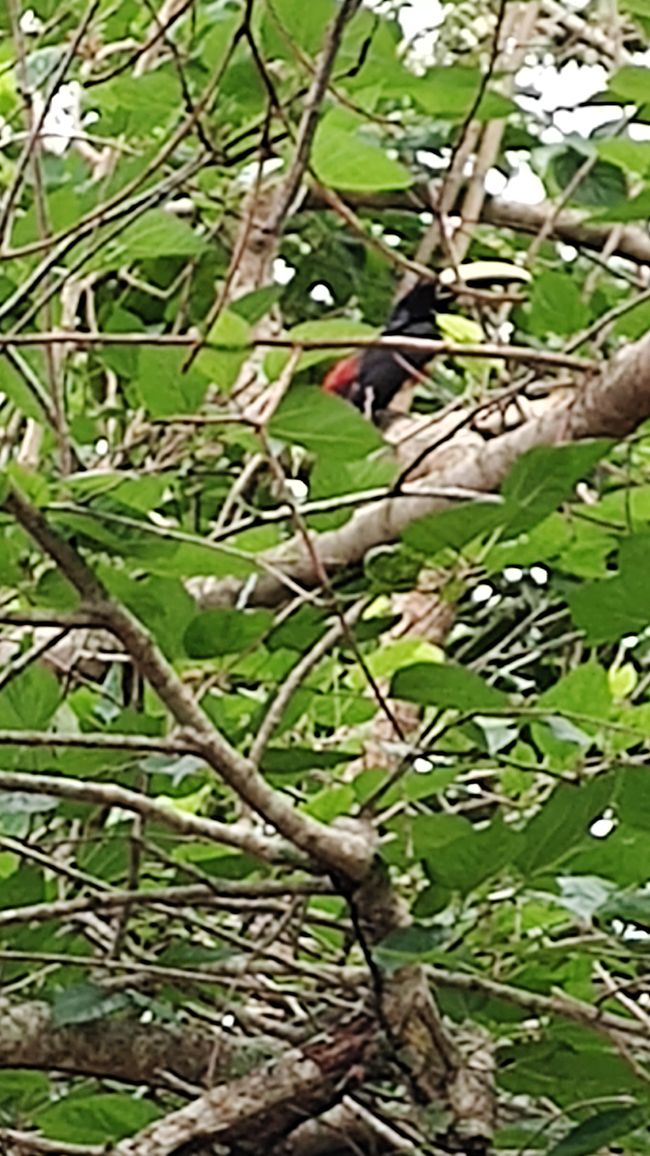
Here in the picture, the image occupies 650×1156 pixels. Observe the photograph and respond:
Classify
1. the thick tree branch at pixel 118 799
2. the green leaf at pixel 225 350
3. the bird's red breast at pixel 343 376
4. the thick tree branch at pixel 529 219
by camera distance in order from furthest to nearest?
the bird's red breast at pixel 343 376 → the thick tree branch at pixel 529 219 → the thick tree branch at pixel 118 799 → the green leaf at pixel 225 350

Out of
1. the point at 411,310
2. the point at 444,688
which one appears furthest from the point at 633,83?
the point at 411,310

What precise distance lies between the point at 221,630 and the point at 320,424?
147 mm

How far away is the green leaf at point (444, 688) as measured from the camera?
2.61 feet

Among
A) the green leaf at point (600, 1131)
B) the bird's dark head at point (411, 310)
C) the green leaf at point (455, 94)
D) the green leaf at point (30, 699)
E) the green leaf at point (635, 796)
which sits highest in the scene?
the green leaf at point (455, 94)

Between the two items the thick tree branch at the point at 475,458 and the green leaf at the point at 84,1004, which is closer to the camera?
the thick tree branch at the point at 475,458

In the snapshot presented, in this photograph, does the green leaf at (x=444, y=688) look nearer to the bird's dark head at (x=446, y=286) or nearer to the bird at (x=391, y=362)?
the bird's dark head at (x=446, y=286)

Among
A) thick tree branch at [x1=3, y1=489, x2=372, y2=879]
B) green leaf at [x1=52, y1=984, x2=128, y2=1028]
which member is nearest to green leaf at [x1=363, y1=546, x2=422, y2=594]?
thick tree branch at [x1=3, y1=489, x2=372, y2=879]

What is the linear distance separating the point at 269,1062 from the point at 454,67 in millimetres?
575

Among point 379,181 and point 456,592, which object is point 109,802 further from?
point 379,181

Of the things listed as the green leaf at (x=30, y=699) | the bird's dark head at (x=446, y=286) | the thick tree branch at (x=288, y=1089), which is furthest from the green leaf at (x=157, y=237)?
the thick tree branch at (x=288, y=1089)

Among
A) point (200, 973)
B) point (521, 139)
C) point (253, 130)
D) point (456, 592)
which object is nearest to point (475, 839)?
point (456, 592)

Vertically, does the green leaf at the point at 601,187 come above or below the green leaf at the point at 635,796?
above

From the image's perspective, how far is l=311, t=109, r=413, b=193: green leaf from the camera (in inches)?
30.4

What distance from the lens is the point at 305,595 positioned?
0.81 metres
